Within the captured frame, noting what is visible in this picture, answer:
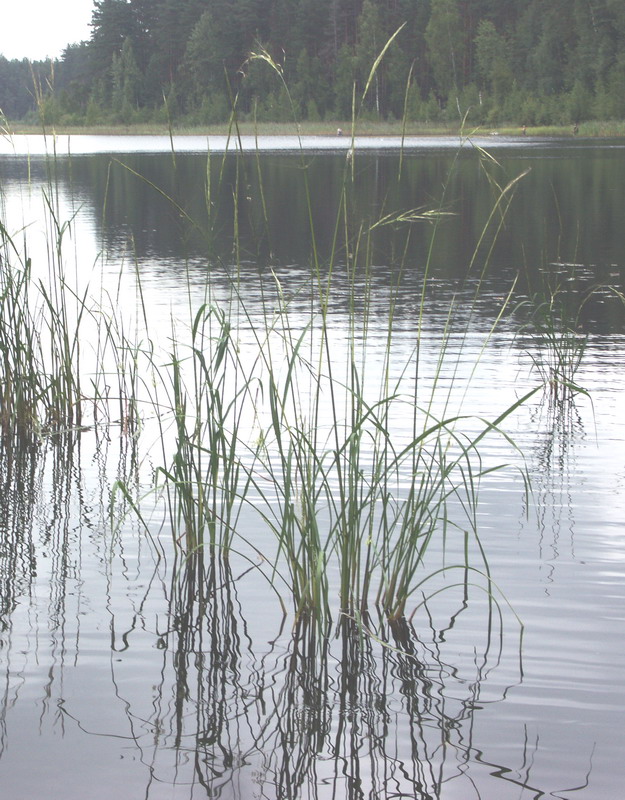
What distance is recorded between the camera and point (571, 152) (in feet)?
118

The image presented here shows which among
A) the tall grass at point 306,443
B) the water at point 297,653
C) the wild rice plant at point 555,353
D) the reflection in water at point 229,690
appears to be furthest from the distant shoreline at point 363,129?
the reflection in water at point 229,690

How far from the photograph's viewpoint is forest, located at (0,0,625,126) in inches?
2186

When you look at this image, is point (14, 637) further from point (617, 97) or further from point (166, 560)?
point (617, 97)

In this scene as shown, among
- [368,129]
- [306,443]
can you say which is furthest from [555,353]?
[368,129]

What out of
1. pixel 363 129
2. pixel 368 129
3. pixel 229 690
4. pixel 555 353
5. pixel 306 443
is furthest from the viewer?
pixel 368 129

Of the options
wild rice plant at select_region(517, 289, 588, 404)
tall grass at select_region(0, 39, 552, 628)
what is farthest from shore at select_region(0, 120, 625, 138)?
tall grass at select_region(0, 39, 552, 628)

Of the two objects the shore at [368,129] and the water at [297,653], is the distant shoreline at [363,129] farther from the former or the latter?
the water at [297,653]

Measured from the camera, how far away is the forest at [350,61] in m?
55.5

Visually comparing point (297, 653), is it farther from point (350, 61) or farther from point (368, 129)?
point (368, 129)

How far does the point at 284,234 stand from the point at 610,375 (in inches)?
430

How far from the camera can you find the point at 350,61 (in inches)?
2109

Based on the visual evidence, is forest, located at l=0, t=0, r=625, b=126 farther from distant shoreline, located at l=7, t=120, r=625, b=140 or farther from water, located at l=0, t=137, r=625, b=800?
water, located at l=0, t=137, r=625, b=800

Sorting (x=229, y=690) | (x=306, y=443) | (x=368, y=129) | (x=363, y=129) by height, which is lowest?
(x=229, y=690)

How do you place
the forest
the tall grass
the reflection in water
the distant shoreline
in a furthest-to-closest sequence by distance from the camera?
the forest
the distant shoreline
the tall grass
the reflection in water
